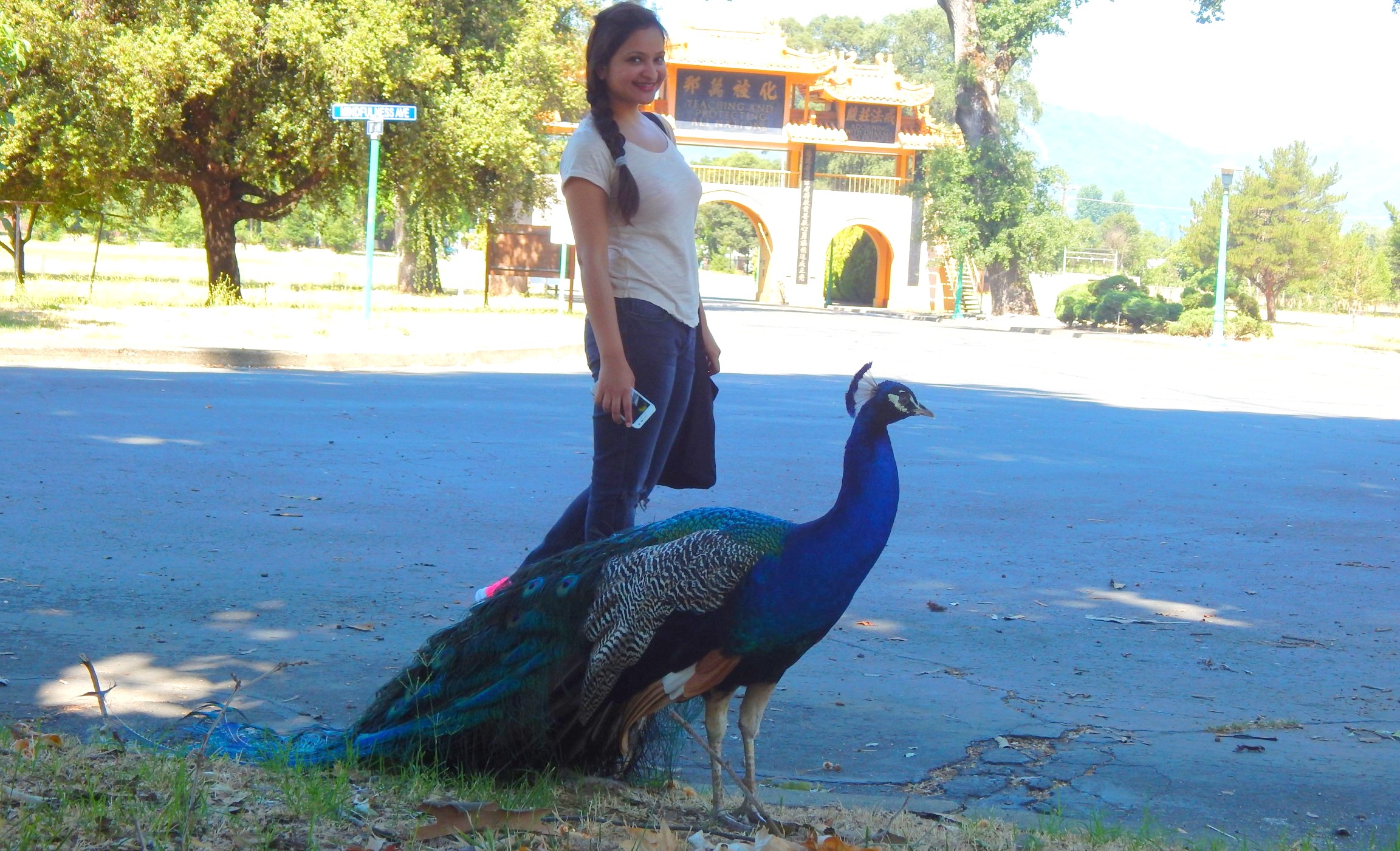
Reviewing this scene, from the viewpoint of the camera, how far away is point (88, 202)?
981 inches

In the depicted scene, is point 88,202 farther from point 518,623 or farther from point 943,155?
point 943,155

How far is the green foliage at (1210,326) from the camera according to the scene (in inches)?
1275

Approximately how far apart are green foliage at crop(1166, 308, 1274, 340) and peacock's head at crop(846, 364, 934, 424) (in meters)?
30.7

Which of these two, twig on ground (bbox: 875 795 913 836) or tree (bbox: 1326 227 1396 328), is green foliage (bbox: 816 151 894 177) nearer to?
tree (bbox: 1326 227 1396 328)

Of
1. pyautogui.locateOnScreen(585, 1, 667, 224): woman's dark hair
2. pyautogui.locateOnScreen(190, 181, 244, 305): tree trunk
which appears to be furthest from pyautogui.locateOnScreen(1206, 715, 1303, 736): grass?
pyautogui.locateOnScreen(190, 181, 244, 305): tree trunk

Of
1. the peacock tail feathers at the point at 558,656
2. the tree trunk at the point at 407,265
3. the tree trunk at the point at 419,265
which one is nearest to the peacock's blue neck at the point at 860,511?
the peacock tail feathers at the point at 558,656

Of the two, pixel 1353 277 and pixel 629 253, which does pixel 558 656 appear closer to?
pixel 629 253

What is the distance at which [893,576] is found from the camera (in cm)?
608

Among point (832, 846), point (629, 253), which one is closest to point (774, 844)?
point (832, 846)

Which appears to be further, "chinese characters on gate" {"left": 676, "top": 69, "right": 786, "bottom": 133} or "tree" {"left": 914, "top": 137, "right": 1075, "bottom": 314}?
"chinese characters on gate" {"left": 676, "top": 69, "right": 786, "bottom": 133}

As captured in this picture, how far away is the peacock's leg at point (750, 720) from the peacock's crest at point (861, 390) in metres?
0.70

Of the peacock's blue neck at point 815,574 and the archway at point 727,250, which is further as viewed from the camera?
the archway at point 727,250

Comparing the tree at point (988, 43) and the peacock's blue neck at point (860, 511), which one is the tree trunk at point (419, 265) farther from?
the peacock's blue neck at point (860, 511)

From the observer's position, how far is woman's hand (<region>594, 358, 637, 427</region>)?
12.2 ft
